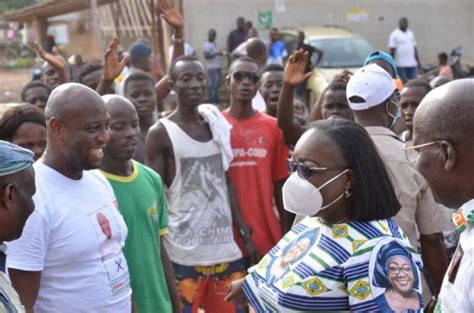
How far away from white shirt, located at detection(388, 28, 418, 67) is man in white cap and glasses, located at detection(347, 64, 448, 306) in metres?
15.5

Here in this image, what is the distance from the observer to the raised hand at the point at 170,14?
6.77 metres

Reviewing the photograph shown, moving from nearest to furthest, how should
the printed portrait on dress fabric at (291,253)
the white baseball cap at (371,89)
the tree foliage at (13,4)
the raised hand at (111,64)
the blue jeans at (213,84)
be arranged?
the printed portrait on dress fabric at (291,253) < the white baseball cap at (371,89) < the raised hand at (111,64) < the tree foliage at (13,4) < the blue jeans at (213,84)

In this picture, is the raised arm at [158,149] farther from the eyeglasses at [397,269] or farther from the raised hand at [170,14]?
the eyeglasses at [397,269]

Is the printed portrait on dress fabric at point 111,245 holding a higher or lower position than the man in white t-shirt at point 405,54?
higher

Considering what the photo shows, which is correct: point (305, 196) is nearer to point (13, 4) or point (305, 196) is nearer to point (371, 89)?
point (371, 89)

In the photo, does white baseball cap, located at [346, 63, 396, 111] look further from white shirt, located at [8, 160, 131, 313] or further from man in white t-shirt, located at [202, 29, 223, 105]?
man in white t-shirt, located at [202, 29, 223, 105]

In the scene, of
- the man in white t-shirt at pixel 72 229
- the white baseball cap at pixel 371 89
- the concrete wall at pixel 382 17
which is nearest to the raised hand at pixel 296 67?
the white baseball cap at pixel 371 89

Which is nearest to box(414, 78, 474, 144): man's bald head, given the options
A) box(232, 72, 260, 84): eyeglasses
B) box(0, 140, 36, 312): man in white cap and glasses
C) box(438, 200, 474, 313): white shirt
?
box(438, 200, 474, 313): white shirt

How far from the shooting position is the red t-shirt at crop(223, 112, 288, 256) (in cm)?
573

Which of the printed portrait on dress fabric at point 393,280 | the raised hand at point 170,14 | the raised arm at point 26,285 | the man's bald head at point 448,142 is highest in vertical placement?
the man's bald head at point 448,142

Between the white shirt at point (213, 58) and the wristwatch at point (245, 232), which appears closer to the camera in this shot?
the wristwatch at point (245, 232)

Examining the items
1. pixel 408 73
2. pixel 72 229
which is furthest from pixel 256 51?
pixel 408 73

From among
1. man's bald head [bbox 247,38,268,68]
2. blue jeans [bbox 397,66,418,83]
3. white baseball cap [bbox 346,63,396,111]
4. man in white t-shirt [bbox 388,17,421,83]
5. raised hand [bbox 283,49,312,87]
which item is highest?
white baseball cap [bbox 346,63,396,111]

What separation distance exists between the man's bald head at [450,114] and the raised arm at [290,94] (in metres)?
3.01
